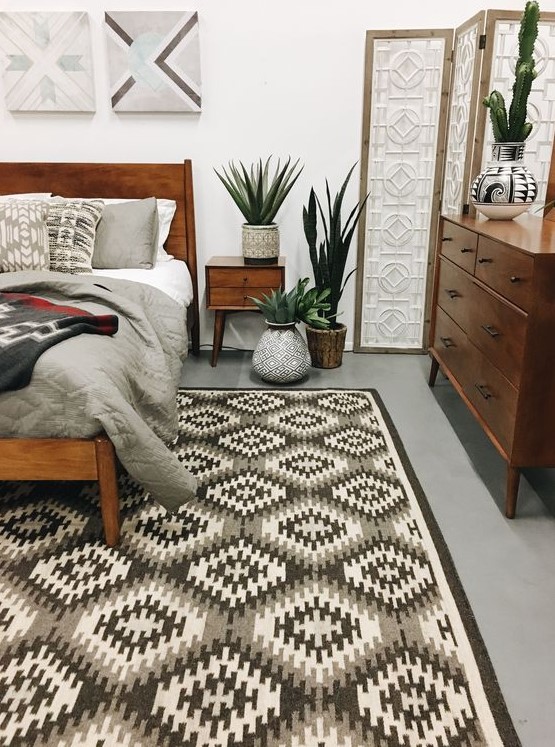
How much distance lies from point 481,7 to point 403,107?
2.08 feet

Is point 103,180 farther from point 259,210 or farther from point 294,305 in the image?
point 294,305

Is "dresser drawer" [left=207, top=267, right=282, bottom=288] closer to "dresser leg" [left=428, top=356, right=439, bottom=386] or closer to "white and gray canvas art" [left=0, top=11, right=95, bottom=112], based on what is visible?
"dresser leg" [left=428, top=356, right=439, bottom=386]

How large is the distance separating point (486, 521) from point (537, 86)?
7.53ft

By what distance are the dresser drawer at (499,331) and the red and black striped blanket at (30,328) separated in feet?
4.47

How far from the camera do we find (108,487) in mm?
1830

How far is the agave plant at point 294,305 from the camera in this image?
3197 millimetres

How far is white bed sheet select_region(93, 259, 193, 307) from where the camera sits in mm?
3064

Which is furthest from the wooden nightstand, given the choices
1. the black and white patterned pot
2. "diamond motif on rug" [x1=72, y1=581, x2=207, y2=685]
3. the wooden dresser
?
"diamond motif on rug" [x1=72, y1=581, x2=207, y2=685]

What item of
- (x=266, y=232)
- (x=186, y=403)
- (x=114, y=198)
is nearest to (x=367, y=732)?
(x=186, y=403)

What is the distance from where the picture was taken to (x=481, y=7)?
10.8 feet

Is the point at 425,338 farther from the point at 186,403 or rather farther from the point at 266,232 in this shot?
the point at 186,403

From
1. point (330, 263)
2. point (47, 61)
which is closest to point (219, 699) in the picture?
point (330, 263)

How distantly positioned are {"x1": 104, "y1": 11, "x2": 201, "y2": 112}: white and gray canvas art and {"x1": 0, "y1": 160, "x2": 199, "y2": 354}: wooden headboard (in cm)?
33

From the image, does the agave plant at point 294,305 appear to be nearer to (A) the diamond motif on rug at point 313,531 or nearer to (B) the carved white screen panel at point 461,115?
(B) the carved white screen panel at point 461,115
